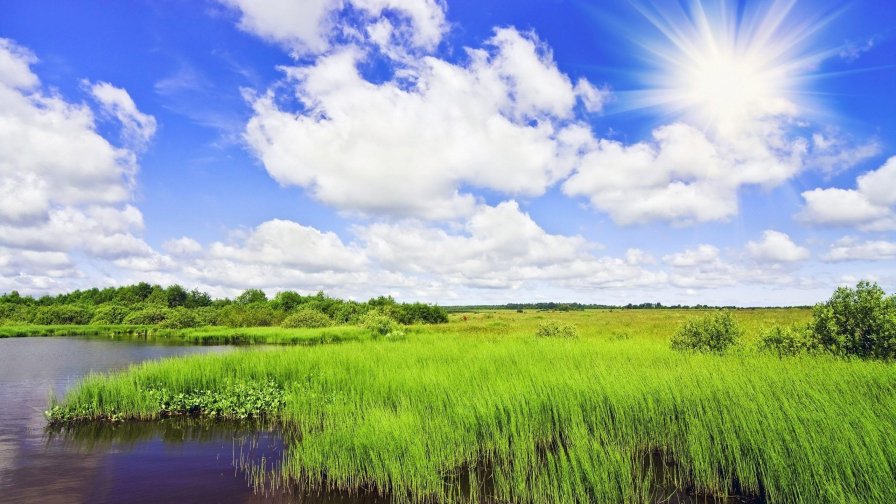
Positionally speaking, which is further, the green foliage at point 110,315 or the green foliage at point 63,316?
the green foliage at point 63,316

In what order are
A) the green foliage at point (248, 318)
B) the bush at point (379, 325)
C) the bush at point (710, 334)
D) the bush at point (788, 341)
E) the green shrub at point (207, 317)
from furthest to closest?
the green foliage at point (248, 318)
the green shrub at point (207, 317)
the bush at point (379, 325)
the bush at point (710, 334)
the bush at point (788, 341)

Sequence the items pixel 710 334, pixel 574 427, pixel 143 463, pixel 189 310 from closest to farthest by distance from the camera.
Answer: pixel 574 427 < pixel 143 463 < pixel 710 334 < pixel 189 310

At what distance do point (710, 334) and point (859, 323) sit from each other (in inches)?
203

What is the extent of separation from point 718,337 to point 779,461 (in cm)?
1481

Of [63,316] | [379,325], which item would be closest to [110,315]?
[63,316]

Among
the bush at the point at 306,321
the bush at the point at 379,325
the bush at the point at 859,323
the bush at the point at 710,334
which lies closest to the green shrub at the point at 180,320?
the bush at the point at 306,321

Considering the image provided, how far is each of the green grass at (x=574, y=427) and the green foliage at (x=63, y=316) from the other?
6924 centimetres

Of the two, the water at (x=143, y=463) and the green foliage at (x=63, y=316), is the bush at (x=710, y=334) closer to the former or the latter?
the water at (x=143, y=463)

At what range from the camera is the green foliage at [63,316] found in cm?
6675

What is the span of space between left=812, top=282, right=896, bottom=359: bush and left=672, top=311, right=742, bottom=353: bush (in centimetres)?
323

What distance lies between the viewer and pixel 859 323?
1605cm

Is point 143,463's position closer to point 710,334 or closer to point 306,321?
point 710,334

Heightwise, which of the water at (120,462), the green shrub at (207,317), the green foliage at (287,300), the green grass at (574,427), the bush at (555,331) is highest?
the green foliage at (287,300)

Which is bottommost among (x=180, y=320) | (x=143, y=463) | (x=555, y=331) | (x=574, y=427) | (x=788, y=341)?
(x=143, y=463)
